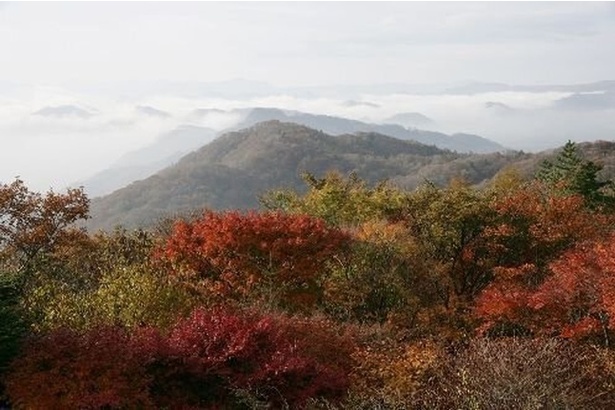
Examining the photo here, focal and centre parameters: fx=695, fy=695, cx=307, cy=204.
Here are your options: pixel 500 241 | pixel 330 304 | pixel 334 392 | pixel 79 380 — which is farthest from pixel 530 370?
pixel 500 241

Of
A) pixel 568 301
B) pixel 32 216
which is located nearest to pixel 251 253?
pixel 32 216

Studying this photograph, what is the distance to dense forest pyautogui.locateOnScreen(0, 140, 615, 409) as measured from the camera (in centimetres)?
1631

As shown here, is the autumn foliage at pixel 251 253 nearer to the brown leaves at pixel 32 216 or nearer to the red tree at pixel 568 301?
the brown leaves at pixel 32 216

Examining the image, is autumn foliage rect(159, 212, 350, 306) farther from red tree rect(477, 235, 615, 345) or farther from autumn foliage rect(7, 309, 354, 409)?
autumn foliage rect(7, 309, 354, 409)

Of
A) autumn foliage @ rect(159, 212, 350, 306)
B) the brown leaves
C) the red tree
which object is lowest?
the red tree

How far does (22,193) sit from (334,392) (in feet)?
49.8

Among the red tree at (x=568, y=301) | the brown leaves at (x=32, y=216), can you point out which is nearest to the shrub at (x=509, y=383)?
the red tree at (x=568, y=301)

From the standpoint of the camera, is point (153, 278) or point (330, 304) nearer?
point (153, 278)

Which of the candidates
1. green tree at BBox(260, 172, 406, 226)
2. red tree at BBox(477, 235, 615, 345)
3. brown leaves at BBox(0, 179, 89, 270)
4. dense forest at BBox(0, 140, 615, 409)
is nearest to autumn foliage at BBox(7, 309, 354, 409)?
dense forest at BBox(0, 140, 615, 409)

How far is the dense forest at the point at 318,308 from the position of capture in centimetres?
1631

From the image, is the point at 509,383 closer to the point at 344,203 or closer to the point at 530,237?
the point at 530,237

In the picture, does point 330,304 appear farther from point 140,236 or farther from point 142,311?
point 140,236

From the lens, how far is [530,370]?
14984mm

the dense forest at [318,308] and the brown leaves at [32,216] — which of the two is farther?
the brown leaves at [32,216]
